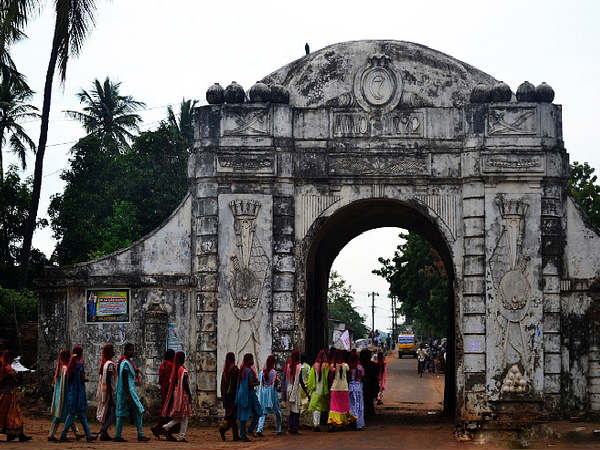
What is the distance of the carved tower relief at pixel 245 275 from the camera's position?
16.4 meters

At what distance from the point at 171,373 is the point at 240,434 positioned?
160 cm

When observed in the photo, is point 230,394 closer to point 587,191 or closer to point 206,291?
point 206,291

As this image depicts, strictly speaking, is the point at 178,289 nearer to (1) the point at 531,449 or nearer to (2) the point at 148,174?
(1) the point at 531,449

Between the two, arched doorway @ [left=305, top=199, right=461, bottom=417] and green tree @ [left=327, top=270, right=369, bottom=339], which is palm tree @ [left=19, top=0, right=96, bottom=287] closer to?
arched doorway @ [left=305, top=199, right=461, bottom=417]

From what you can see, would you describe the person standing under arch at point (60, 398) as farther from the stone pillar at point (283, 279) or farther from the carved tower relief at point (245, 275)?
the stone pillar at point (283, 279)

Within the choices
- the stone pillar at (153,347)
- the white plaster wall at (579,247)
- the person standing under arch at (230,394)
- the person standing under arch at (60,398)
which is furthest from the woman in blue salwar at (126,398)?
the white plaster wall at (579,247)

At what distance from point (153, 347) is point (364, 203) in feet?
14.6

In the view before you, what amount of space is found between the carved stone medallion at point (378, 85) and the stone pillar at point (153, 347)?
5063 millimetres

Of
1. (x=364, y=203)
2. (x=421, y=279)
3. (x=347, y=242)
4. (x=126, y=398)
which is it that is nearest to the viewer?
(x=126, y=398)

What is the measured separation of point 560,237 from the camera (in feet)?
53.8

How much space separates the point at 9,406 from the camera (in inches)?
535

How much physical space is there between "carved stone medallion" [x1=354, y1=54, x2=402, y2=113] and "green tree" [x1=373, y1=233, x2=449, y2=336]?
2139cm

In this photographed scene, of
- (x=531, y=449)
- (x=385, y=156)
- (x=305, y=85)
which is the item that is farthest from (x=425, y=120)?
(x=531, y=449)

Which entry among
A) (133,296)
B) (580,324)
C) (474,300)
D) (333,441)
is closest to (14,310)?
(133,296)
